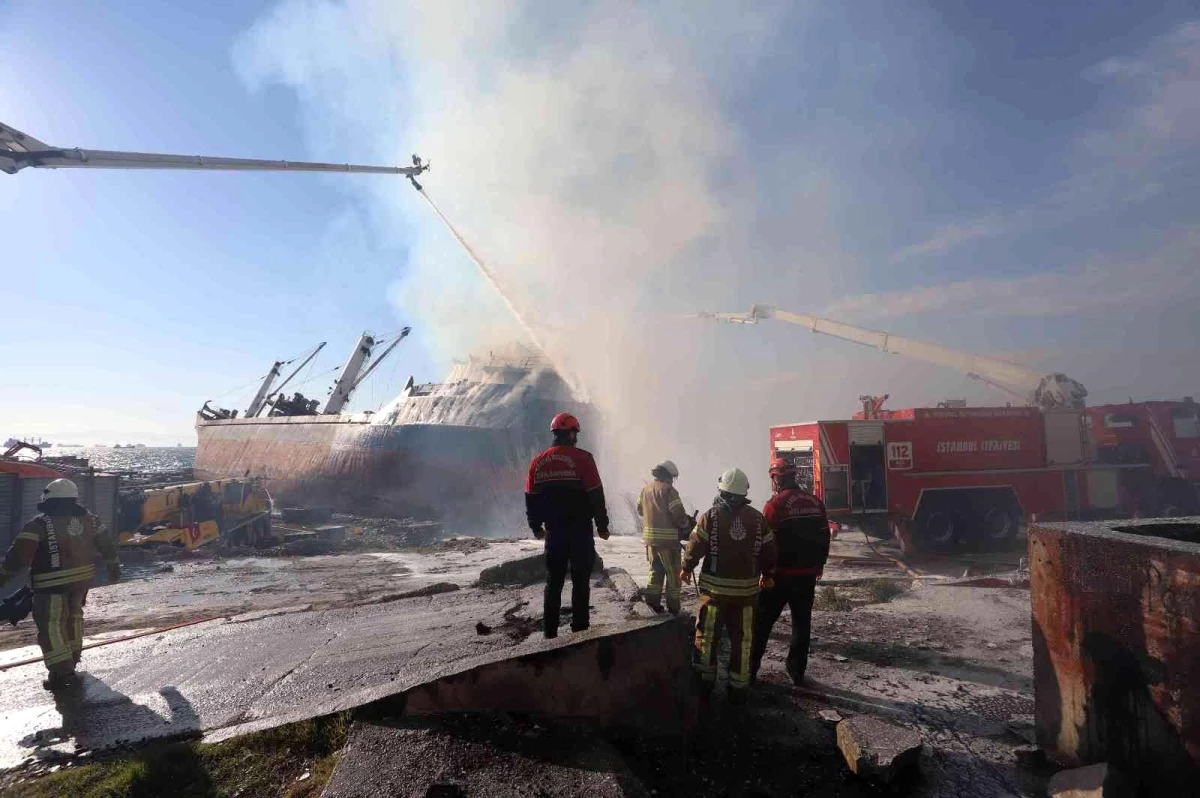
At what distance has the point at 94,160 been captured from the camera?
8.41m

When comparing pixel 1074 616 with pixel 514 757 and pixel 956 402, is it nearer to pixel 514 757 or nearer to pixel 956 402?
pixel 514 757

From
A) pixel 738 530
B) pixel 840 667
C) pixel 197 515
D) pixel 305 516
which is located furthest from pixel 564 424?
pixel 305 516

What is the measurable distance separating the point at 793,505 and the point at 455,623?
3.12 metres

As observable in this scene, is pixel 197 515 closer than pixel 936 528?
No

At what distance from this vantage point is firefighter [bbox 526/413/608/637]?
13.8 feet

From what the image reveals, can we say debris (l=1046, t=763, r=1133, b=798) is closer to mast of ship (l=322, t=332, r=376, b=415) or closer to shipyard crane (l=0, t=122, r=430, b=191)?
shipyard crane (l=0, t=122, r=430, b=191)

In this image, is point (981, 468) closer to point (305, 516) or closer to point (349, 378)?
point (305, 516)

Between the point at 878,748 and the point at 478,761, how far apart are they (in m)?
2.00

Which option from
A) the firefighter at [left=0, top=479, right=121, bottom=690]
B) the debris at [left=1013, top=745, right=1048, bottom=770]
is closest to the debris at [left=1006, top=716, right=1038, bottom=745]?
the debris at [left=1013, top=745, right=1048, bottom=770]

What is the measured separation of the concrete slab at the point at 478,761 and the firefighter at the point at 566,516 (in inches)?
44.2

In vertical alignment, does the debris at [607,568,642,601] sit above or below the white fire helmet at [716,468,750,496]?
below

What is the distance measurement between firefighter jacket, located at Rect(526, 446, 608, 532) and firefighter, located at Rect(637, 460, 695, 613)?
177cm

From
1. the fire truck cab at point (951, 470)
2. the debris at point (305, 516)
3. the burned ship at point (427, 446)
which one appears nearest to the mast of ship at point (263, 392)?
the burned ship at point (427, 446)

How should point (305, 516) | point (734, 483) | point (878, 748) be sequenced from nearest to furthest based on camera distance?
point (878, 748) → point (734, 483) → point (305, 516)
